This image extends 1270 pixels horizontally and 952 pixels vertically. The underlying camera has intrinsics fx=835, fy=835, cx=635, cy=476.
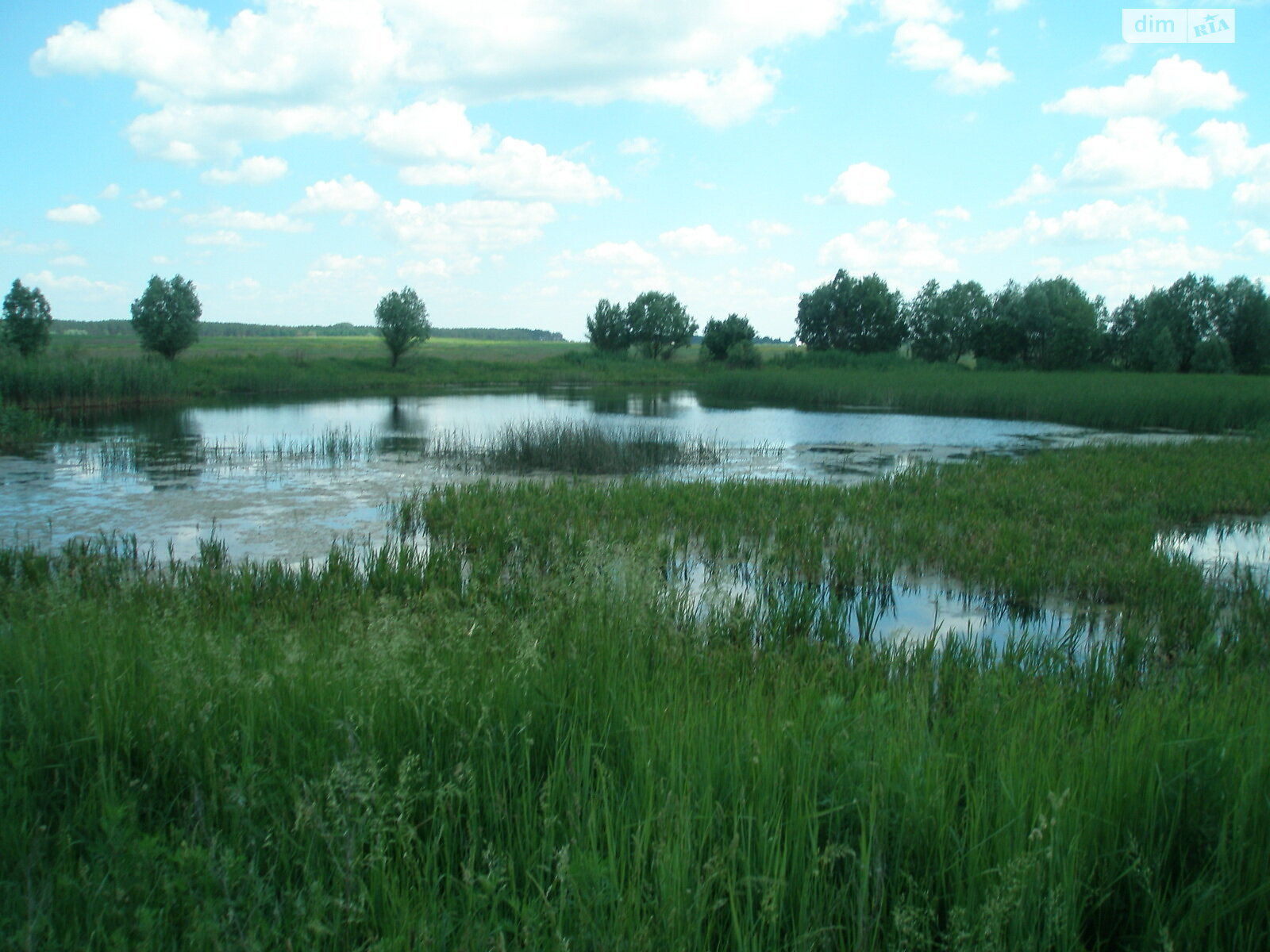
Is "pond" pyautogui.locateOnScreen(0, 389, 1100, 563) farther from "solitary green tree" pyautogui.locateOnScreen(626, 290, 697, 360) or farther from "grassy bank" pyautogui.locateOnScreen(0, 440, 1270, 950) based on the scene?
"solitary green tree" pyautogui.locateOnScreen(626, 290, 697, 360)

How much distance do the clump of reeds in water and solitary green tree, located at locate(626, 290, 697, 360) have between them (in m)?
64.4

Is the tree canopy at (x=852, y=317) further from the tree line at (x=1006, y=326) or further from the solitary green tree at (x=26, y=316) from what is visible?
the solitary green tree at (x=26, y=316)

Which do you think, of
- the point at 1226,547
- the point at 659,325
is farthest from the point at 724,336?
the point at 1226,547

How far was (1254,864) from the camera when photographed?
2.81 meters

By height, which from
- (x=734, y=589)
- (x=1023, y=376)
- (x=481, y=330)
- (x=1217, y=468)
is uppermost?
(x=481, y=330)

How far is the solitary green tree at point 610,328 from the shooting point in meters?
85.3

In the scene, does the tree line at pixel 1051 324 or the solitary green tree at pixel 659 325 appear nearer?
the tree line at pixel 1051 324

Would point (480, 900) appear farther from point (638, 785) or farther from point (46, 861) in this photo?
point (46, 861)

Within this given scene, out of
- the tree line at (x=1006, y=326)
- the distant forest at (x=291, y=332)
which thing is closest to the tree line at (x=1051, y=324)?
the tree line at (x=1006, y=326)

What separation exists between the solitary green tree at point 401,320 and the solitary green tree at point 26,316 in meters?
22.7

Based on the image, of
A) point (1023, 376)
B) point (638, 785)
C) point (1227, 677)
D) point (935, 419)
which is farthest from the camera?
point (1023, 376)

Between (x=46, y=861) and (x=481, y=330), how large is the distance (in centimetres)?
18485

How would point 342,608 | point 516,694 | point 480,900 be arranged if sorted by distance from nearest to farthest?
Answer: point 480,900 → point 516,694 → point 342,608

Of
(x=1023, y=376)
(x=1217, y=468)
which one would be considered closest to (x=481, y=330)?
(x=1023, y=376)
